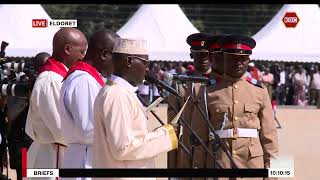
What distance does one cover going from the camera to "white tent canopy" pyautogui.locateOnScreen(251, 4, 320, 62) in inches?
688

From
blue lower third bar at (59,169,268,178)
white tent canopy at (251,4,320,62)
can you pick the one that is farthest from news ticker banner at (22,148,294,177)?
white tent canopy at (251,4,320,62)

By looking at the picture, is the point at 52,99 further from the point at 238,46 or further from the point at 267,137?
the point at 267,137

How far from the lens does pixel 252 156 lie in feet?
19.8

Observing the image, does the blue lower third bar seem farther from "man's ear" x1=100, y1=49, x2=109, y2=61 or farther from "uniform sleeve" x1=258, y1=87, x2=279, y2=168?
"man's ear" x1=100, y1=49, x2=109, y2=61

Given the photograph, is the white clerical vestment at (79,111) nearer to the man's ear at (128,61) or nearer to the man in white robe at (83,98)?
the man in white robe at (83,98)

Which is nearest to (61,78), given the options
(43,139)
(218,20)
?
(43,139)

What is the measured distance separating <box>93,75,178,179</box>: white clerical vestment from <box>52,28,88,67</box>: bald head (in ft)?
5.30

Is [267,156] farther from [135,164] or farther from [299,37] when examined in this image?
[299,37]

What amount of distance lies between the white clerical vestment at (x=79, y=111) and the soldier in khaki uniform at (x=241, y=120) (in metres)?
0.92

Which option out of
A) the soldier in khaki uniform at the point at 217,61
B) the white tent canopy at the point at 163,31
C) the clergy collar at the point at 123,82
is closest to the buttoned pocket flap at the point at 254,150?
the soldier in khaki uniform at the point at 217,61

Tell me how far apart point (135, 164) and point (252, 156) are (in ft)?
5.04

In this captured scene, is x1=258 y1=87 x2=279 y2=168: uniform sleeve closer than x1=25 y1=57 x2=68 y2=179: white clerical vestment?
Yes

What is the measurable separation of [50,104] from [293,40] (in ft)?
44.3

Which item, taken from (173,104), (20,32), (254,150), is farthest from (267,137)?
(20,32)
